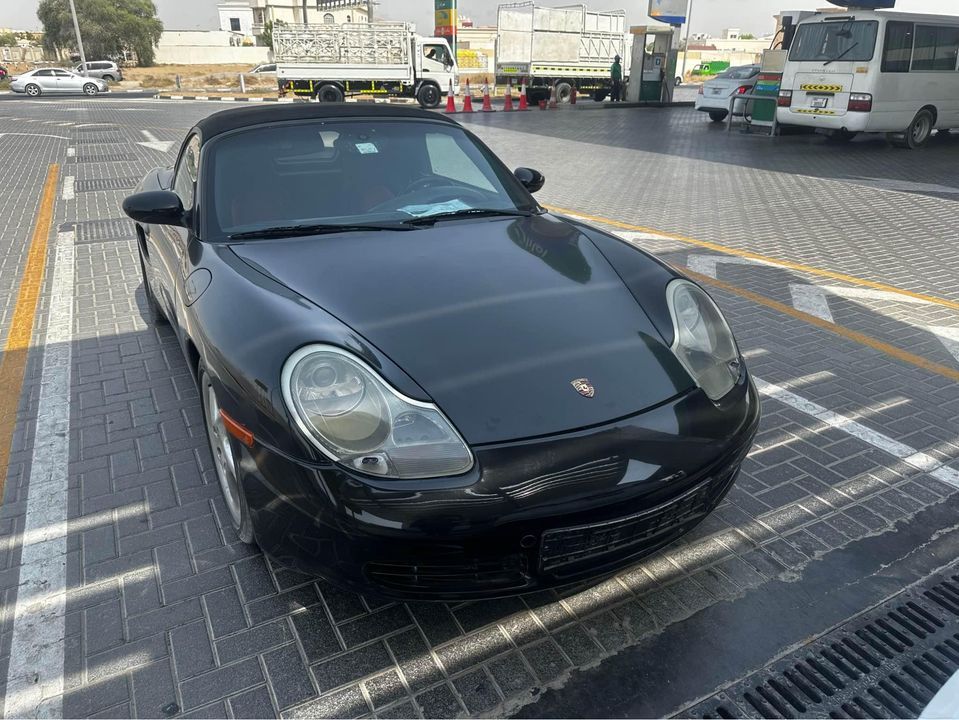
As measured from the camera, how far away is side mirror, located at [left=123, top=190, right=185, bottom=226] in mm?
3002

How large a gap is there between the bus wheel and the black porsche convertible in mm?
13656

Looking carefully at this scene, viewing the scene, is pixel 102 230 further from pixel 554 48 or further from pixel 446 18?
pixel 446 18

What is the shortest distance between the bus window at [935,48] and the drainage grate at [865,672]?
45.5 feet

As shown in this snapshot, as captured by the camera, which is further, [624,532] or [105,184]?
[105,184]

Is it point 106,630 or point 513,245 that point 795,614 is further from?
point 106,630

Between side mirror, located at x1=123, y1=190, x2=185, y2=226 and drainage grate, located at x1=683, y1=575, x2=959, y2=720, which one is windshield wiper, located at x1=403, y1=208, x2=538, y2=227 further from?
drainage grate, located at x1=683, y1=575, x2=959, y2=720

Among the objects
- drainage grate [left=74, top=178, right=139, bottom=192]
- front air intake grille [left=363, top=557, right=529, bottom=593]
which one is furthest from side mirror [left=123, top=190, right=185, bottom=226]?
drainage grate [left=74, top=178, right=139, bottom=192]

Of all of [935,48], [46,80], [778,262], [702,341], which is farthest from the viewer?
[46,80]

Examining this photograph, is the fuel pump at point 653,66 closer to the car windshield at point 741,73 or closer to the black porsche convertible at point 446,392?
the car windshield at point 741,73

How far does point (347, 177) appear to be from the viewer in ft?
10.5

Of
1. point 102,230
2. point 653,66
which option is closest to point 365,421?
point 102,230

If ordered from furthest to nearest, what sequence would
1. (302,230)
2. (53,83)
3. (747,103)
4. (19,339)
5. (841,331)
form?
1. (53,83)
2. (747,103)
3. (841,331)
4. (19,339)
5. (302,230)

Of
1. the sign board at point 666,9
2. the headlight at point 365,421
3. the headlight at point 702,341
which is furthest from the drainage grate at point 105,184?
the sign board at point 666,9

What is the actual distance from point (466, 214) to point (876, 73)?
12.5 meters
